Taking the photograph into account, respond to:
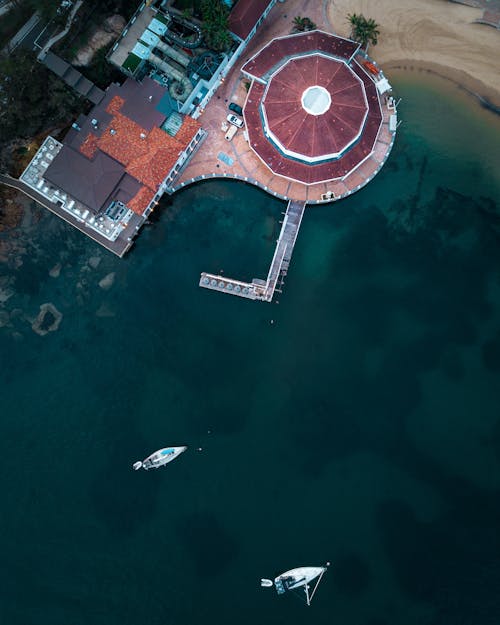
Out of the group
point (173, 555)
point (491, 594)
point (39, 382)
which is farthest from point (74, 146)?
point (491, 594)

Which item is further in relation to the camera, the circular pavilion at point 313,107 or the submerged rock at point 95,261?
the submerged rock at point 95,261

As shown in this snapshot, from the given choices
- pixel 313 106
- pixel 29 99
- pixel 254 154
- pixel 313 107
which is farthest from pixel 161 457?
pixel 313 106

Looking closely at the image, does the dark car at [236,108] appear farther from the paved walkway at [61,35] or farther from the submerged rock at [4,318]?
the submerged rock at [4,318]

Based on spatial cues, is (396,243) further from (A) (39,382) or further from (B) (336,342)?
(A) (39,382)

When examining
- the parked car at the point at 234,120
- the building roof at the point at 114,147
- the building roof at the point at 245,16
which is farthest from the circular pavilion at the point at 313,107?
the building roof at the point at 114,147

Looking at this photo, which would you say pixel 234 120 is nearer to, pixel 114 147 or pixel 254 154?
pixel 254 154

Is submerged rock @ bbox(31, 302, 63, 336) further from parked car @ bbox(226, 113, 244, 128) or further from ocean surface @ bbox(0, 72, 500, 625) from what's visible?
parked car @ bbox(226, 113, 244, 128)
